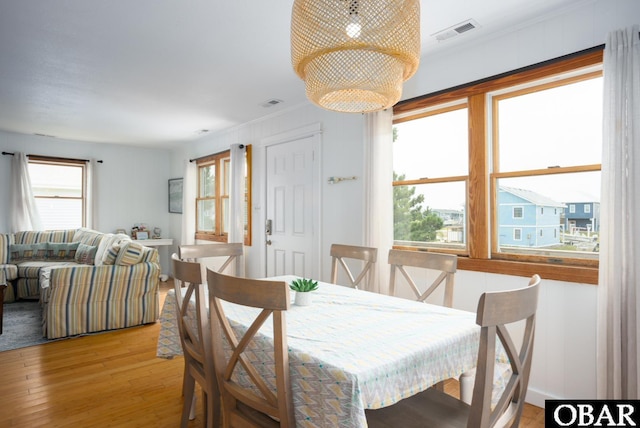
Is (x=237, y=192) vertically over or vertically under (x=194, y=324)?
over

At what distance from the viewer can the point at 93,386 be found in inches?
106

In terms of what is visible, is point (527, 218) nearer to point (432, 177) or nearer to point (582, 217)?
point (582, 217)

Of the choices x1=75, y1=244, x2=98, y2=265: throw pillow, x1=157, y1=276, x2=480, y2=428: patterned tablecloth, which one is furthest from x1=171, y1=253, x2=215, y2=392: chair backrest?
x1=75, y1=244, x2=98, y2=265: throw pillow

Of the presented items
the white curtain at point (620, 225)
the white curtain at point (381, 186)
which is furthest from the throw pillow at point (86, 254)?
the white curtain at point (620, 225)

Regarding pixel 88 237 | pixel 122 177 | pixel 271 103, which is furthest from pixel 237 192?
pixel 122 177

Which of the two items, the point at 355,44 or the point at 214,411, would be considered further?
the point at 214,411

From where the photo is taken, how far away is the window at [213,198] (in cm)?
587

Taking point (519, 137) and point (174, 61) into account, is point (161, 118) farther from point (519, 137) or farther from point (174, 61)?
point (519, 137)

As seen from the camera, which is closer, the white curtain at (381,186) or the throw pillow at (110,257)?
the white curtain at (381,186)

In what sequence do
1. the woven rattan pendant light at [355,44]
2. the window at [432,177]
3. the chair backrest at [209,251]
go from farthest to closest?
the window at [432,177]
the chair backrest at [209,251]
the woven rattan pendant light at [355,44]

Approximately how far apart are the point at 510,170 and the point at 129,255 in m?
3.64

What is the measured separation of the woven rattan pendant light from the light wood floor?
2.07 meters

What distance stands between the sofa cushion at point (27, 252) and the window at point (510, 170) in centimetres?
512

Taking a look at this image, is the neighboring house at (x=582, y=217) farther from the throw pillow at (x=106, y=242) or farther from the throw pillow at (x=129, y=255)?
the throw pillow at (x=106, y=242)
